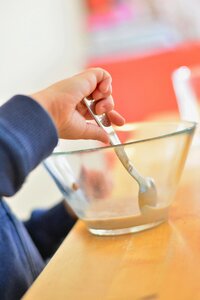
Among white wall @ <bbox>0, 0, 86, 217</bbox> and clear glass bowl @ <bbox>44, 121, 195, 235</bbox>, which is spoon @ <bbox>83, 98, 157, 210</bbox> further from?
white wall @ <bbox>0, 0, 86, 217</bbox>

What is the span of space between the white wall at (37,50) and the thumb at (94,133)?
107cm

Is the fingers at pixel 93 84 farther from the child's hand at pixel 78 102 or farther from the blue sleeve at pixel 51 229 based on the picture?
the blue sleeve at pixel 51 229

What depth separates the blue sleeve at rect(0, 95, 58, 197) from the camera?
496 mm

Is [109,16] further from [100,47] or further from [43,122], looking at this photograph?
[43,122]

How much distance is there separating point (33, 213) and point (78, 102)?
362 mm

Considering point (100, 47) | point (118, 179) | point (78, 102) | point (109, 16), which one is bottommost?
point (100, 47)

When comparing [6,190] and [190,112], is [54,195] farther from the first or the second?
[6,190]

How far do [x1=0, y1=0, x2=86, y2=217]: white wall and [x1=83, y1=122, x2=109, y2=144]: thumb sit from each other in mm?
1074

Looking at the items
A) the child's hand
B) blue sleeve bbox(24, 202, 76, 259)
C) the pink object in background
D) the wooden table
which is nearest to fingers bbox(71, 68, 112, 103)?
the child's hand

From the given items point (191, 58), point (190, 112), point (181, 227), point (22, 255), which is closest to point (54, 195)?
point (191, 58)

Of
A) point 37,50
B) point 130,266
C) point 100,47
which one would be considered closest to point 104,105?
point 130,266

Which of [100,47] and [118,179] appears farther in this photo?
[100,47]

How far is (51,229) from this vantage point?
84 centimetres

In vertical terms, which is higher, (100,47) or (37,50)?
(37,50)
